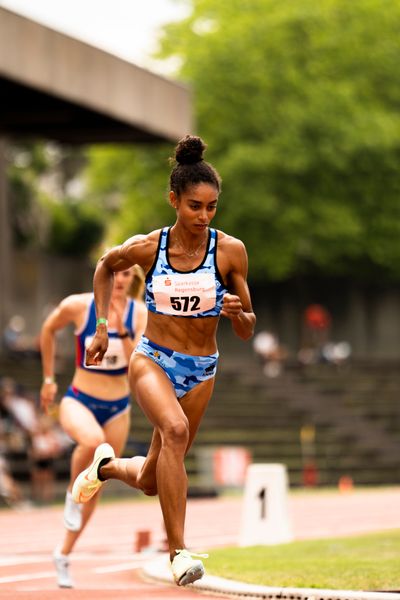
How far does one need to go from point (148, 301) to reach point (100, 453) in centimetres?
115

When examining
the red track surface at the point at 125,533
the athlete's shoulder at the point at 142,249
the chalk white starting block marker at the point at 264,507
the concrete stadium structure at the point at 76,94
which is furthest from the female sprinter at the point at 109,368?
the concrete stadium structure at the point at 76,94

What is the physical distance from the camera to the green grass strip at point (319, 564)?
35.7ft

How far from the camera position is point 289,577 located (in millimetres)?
11414

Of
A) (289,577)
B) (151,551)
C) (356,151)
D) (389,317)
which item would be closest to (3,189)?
(356,151)

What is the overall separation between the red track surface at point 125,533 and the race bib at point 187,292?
2.27m

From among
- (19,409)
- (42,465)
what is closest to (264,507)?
(42,465)

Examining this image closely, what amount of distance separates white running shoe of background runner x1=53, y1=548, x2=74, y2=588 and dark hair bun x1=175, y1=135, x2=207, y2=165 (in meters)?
3.60

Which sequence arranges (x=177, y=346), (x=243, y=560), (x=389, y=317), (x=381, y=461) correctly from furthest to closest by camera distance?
(x=389, y=317), (x=381, y=461), (x=243, y=560), (x=177, y=346)

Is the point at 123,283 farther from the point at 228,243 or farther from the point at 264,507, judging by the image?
the point at 264,507

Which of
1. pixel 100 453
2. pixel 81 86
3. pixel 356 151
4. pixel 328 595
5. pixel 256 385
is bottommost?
pixel 328 595

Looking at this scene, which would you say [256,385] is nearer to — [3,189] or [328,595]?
[3,189]

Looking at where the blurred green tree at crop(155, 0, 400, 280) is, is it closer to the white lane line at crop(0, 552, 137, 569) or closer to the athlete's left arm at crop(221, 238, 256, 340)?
the white lane line at crop(0, 552, 137, 569)

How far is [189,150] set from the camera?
31.4 feet

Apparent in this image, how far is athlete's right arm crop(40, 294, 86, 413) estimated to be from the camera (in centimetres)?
1271
